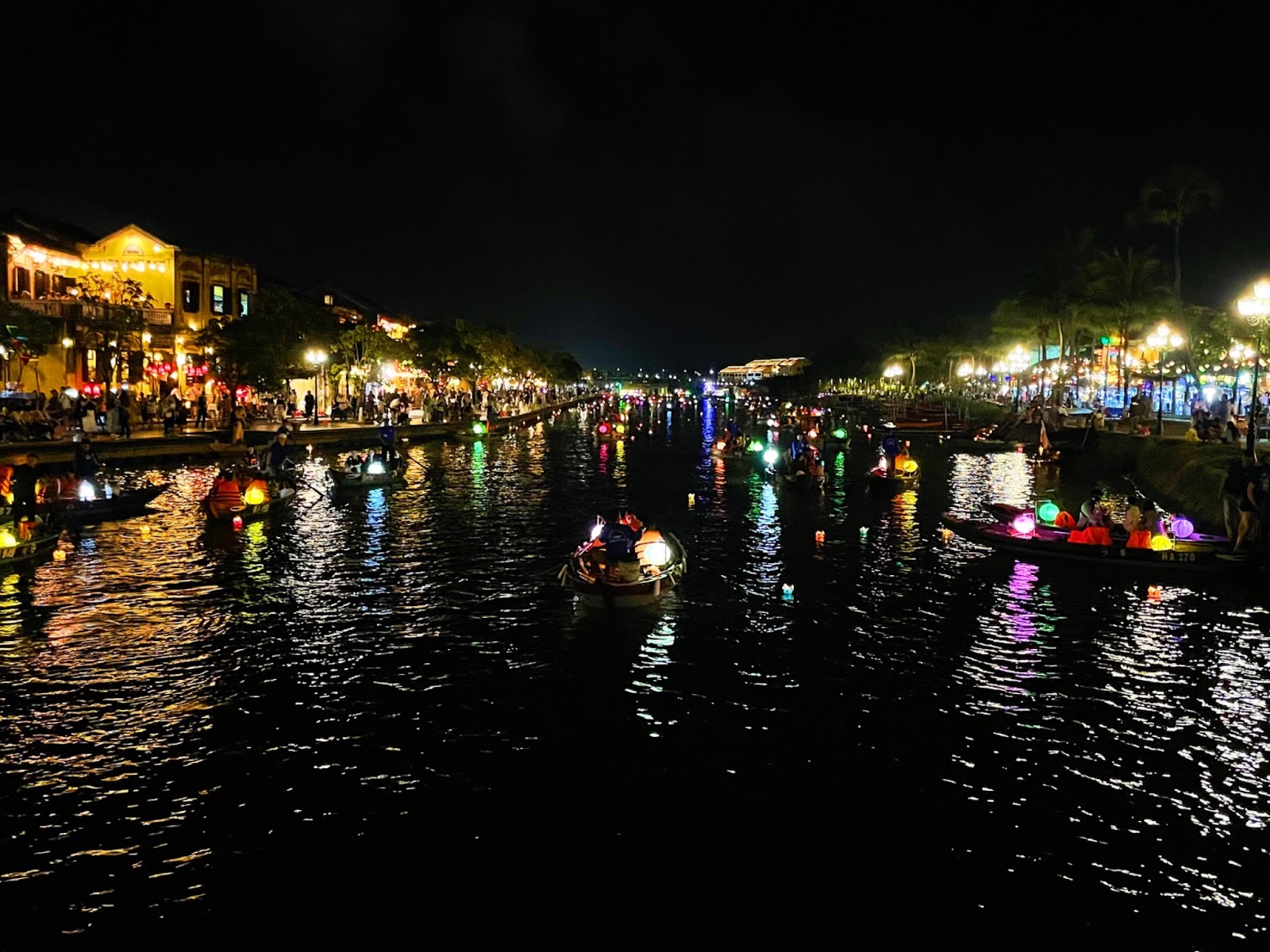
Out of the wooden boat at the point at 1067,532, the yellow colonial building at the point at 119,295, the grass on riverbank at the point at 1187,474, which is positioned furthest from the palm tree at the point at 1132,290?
the yellow colonial building at the point at 119,295

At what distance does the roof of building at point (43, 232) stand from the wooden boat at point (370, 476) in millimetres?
31279

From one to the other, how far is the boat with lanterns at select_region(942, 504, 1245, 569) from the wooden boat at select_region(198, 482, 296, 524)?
20.7 m

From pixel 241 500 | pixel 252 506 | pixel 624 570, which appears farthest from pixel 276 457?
pixel 624 570

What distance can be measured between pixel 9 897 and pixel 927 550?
21942mm

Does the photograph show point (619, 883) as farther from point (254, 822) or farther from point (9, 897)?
point (9, 897)

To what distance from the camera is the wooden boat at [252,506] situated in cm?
2775

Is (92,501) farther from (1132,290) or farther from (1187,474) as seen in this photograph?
(1132,290)

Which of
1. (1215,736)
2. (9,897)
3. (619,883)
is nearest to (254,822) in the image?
(9,897)

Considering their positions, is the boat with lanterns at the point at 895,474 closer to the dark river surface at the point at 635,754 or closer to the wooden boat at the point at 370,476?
the dark river surface at the point at 635,754

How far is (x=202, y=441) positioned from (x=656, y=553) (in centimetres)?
3657

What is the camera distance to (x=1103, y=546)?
74.7ft

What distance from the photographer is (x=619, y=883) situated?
9.03m

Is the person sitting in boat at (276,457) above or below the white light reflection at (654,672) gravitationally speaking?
above

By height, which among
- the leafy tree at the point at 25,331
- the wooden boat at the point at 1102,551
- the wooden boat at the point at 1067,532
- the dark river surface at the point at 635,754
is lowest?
the dark river surface at the point at 635,754
